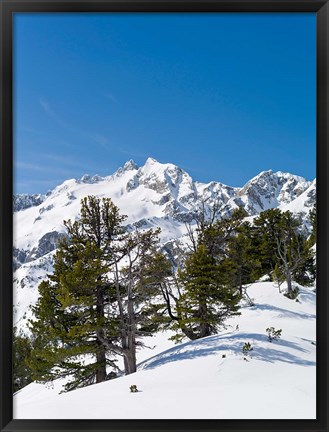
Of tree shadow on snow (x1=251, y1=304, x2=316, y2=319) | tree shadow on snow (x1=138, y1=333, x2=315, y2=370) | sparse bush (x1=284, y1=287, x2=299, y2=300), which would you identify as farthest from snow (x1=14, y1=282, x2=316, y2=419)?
sparse bush (x1=284, y1=287, x2=299, y2=300)

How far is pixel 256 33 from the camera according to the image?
2.83 metres

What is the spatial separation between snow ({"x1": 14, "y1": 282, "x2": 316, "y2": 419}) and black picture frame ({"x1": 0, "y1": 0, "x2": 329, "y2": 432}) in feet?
0.26

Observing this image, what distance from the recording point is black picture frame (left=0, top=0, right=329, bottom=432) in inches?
51.0

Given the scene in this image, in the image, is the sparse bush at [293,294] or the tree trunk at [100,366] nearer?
the tree trunk at [100,366]

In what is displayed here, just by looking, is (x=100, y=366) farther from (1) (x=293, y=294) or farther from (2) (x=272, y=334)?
(1) (x=293, y=294)

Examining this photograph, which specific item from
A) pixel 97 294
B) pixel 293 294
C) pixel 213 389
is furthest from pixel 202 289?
pixel 293 294

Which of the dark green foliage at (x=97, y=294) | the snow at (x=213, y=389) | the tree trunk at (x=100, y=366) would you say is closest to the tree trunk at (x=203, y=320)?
the dark green foliage at (x=97, y=294)
